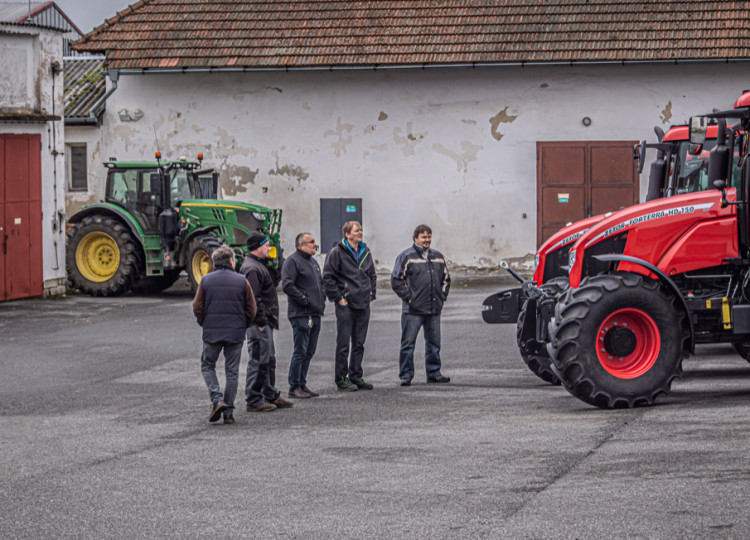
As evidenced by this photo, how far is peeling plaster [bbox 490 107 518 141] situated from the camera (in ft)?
87.8

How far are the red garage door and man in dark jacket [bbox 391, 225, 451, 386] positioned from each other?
1193cm

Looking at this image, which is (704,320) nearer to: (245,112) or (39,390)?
(39,390)

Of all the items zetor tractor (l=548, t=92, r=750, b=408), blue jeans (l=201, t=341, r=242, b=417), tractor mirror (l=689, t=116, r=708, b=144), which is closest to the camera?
zetor tractor (l=548, t=92, r=750, b=408)

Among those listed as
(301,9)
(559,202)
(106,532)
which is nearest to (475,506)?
(106,532)

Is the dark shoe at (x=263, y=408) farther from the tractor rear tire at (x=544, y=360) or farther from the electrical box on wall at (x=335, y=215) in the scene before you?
the electrical box on wall at (x=335, y=215)

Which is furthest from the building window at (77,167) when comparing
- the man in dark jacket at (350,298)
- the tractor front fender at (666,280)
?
the tractor front fender at (666,280)

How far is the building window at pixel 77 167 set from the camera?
93.9 ft

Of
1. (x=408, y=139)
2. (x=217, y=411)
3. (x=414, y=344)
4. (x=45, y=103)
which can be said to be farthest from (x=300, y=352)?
(x=408, y=139)

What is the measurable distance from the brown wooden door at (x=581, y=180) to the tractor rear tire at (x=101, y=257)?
873 centimetres

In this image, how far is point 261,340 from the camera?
11.6m

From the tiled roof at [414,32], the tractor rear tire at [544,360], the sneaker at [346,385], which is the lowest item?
the sneaker at [346,385]

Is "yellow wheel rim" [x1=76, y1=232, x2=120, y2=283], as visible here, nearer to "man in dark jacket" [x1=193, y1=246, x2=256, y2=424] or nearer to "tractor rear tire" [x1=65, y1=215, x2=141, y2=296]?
"tractor rear tire" [x1=65, y1=215, x2=141, y2=296]

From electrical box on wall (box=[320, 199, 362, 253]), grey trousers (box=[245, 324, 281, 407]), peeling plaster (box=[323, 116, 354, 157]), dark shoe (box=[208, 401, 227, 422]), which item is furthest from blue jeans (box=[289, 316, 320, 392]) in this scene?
peeling plaster (box=[323, 116, 354, 157])

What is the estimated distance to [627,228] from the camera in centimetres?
1150
